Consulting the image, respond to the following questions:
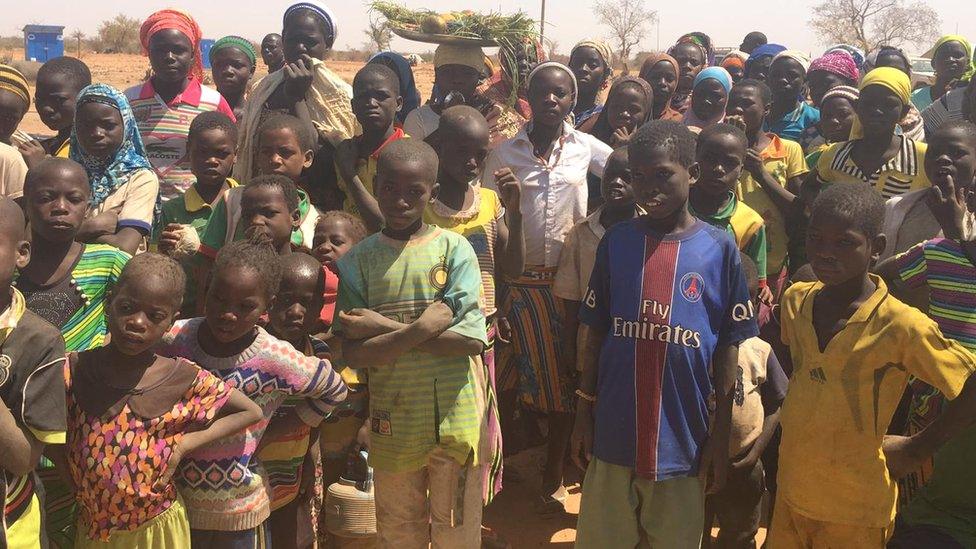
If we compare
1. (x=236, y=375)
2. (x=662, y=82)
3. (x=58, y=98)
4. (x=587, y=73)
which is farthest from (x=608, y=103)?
(x=236, y=375)

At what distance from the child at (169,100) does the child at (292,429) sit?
62.3 inches

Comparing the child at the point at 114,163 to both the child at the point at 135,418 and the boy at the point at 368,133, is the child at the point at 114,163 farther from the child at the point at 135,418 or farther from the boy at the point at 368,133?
the child at the point at 135,418

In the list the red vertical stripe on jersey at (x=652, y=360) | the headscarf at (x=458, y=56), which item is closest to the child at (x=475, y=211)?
the red vertical stripe on jersey at (x=652, y=360)

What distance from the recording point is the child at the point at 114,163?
3.53 meters

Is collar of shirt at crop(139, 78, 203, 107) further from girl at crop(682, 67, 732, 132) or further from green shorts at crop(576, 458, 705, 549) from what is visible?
green shorts at crop(576, 458, 705, 549)

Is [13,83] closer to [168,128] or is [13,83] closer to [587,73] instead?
[168,128]

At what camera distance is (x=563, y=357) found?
4215mm

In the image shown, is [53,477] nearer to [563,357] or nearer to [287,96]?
[563,357]

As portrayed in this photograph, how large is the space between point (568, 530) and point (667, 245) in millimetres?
1915

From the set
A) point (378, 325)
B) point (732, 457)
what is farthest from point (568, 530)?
point (378, 325)

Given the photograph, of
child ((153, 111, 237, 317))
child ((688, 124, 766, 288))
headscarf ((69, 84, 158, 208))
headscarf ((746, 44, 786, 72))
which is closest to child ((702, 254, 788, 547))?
child ((688, 124, 766, 288))

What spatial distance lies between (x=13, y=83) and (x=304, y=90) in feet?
4.84

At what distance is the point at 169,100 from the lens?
473cm

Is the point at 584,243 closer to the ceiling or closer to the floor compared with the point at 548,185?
closer to the floor
